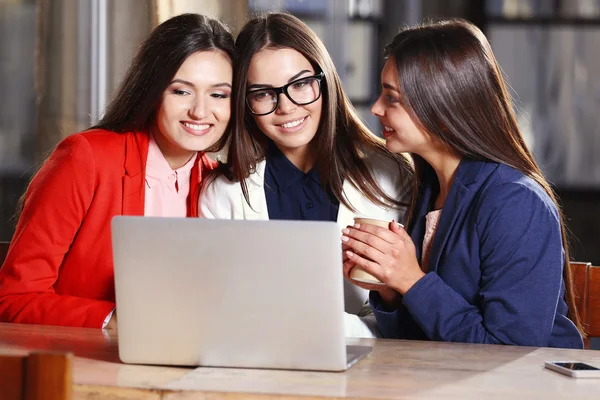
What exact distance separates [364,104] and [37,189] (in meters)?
2.98

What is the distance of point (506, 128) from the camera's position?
1779 millimetres

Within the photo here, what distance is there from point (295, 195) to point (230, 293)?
909 millimetres

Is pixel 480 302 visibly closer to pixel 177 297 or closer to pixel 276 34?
pixel 177 297

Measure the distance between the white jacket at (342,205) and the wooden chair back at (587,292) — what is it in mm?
433

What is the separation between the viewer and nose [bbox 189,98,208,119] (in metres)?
2.05

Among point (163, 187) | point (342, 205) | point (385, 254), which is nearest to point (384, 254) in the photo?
point (385, 254)

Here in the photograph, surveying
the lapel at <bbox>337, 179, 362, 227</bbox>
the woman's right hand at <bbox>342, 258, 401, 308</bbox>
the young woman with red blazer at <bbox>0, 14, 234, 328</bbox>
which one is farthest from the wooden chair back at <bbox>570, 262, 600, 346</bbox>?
the young woman with red blazer at <bbox>0, 14, 234, 328</bbox>

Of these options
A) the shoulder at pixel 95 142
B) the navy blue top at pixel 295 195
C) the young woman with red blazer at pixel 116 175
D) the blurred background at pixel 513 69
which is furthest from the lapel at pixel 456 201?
the blurred background at pixel 513 69

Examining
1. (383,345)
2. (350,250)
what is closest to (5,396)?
(383,345)

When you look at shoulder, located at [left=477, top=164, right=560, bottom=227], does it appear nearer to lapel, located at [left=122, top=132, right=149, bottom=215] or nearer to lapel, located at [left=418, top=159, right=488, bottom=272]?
lapel, located at [left=418, top=159, right=488, bottom=272]

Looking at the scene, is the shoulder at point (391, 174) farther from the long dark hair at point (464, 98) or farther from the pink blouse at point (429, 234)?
the long dark hair at point (464, 98)

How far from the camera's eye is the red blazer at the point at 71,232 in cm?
189

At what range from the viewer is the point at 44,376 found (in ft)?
2.82

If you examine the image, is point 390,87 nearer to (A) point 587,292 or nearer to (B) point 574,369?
(A) point 587,292
